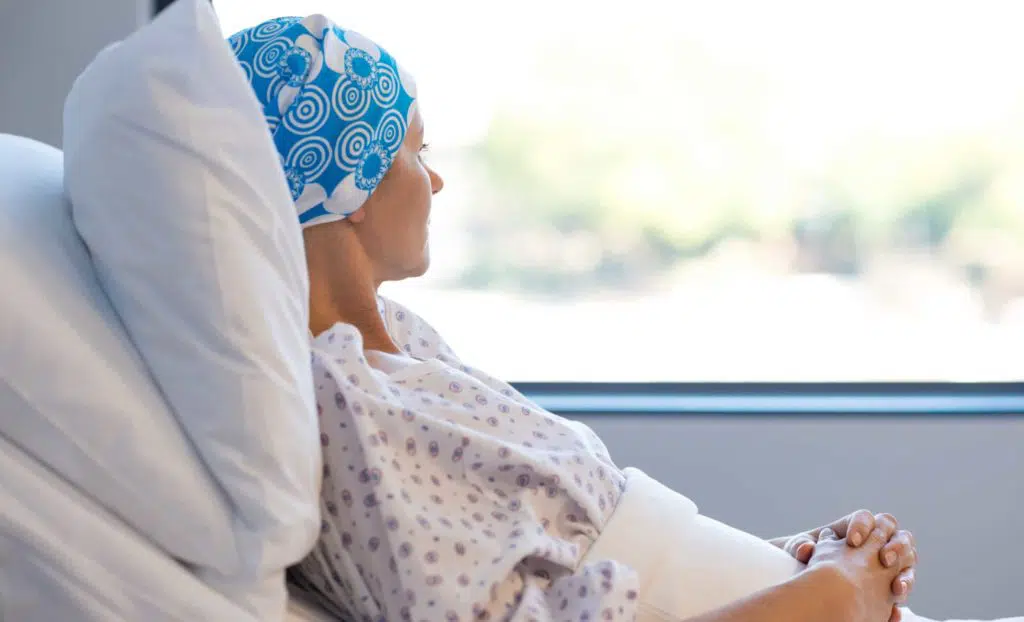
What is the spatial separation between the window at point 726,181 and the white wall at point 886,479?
0.18m

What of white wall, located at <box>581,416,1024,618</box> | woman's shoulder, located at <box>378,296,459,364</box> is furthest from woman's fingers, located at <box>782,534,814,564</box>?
white wall, located at <box>581,416,1024,618</box>

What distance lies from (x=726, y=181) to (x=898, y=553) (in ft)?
3.72

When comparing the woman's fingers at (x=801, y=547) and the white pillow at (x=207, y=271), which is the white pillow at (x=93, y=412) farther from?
the woman's fingers at (x=801, y=547)

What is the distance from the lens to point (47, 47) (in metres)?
2.18

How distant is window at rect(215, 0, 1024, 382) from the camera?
6.95 feet

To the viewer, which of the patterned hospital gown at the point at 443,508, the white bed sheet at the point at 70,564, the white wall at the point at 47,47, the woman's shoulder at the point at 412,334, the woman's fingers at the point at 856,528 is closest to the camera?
the white bed sheet at the point at 70,564

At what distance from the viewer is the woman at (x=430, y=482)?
0.97 meters

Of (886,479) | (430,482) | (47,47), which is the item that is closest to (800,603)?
(430,482)

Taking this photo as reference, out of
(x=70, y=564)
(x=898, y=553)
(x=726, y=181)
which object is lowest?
(x=70, y=564)

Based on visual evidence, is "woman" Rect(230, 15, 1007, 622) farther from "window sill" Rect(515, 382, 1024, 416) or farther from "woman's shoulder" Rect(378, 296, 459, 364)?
"window sill" Rect(515, 382, 1024, 416)

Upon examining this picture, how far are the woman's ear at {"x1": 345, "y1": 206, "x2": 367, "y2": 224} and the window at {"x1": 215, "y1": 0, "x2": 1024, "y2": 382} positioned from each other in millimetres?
1093

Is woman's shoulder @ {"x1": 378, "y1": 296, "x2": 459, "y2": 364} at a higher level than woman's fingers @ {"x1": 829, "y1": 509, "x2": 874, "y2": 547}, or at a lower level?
lower

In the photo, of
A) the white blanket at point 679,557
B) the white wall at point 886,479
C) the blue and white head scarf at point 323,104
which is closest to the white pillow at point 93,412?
the blue and white head scarf at point 323,104

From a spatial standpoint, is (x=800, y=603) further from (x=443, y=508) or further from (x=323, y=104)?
(x=323, y=104)
